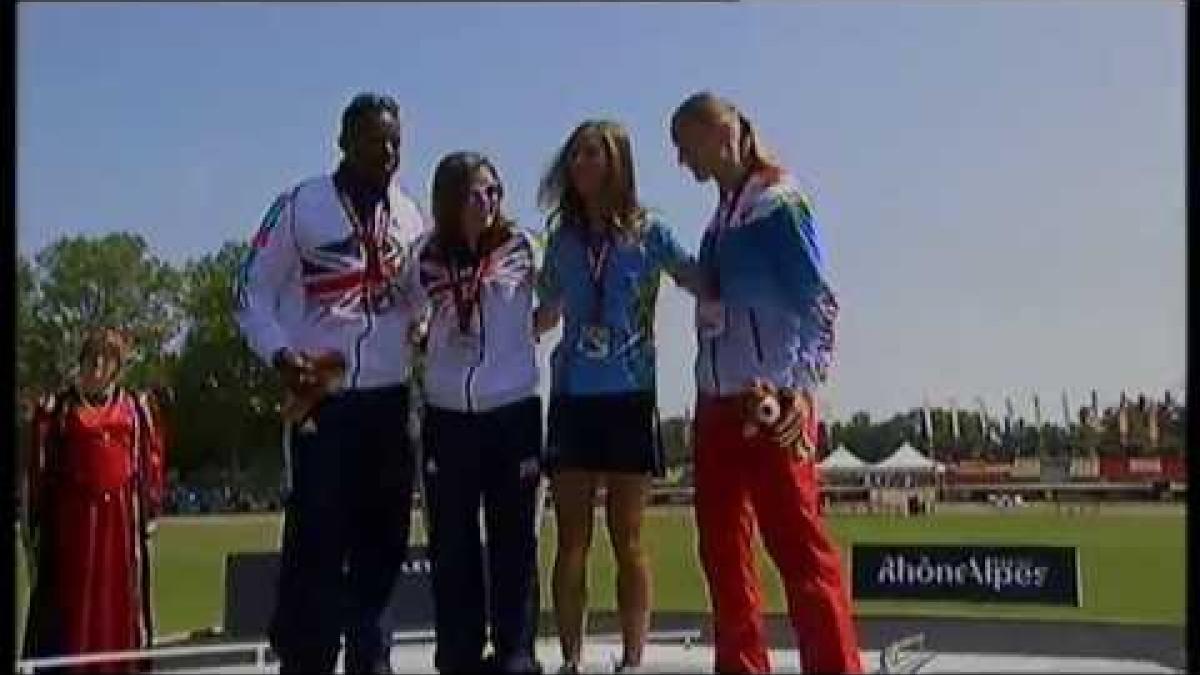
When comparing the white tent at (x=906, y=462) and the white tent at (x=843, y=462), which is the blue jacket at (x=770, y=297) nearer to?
the white tent at (x=843, y=462)

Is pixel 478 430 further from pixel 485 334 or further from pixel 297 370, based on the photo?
pixel 297 370

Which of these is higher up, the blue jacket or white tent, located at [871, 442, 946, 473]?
the blue jacket

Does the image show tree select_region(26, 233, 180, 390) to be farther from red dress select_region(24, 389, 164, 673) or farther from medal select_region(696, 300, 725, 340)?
medal select_region(696, 300, 725, 340)

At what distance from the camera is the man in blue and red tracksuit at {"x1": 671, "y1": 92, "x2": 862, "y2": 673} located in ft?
9.78

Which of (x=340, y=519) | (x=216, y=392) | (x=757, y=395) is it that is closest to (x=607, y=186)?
(x=757, y=395)

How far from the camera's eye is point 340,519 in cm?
304

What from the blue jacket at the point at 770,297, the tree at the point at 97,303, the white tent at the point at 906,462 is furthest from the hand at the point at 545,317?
the white tent at the point at 906,462

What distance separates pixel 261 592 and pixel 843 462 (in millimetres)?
1483

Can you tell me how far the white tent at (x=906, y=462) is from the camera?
421cm

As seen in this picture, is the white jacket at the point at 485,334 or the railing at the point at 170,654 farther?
the railing at the point at 170,654

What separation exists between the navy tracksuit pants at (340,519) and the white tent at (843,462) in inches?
53.5

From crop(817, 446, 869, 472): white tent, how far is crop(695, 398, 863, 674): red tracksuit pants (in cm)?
101

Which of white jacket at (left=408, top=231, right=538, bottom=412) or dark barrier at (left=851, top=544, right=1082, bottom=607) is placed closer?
white jacket at (left=408, top=231, right=538, bottom=412)

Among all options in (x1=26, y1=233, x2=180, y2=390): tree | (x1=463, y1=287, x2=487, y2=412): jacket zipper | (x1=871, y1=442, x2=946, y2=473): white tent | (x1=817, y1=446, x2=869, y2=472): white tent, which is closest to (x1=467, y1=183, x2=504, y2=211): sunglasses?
(x1=463, y1=287, x2=487, y2=412): jacket zipper
